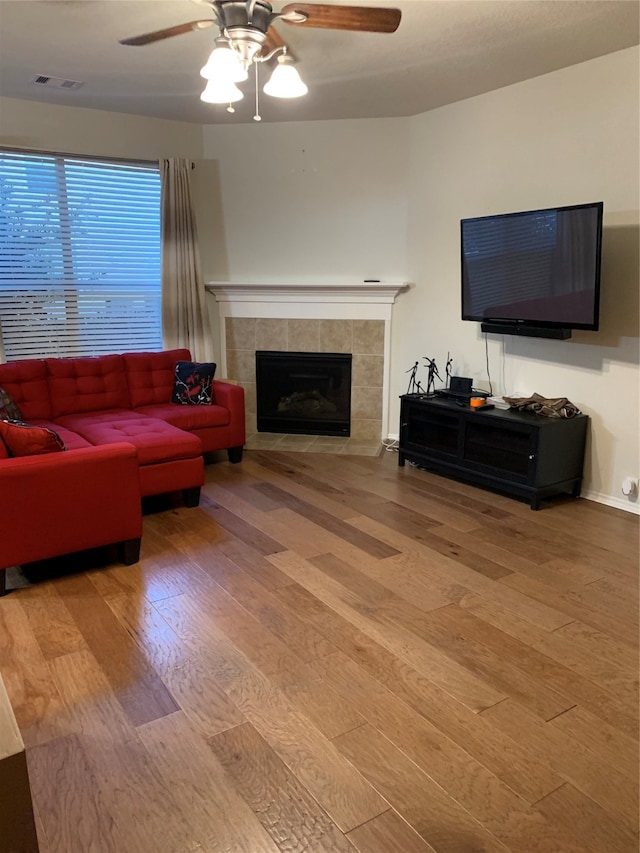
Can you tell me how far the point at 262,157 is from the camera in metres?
5.32

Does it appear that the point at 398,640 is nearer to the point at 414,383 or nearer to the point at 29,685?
the point at 29,685

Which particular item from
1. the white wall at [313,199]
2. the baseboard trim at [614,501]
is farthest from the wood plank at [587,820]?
the white wall at [313,199]

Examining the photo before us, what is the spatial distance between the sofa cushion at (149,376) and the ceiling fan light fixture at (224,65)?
263 cm

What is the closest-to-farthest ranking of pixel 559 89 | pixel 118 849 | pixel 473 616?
pixel 118 849
pixel 473 616
pixel 559 89

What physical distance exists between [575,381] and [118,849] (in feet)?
11.7

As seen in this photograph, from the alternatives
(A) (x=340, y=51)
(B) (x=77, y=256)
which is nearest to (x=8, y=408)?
(B) (x=77, y=256)

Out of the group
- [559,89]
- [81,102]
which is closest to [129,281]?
[81,102]

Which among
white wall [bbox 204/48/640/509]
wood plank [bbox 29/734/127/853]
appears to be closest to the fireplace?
white wall [bbox 204/48/640/509]

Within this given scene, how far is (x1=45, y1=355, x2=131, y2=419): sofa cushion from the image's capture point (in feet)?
14.8

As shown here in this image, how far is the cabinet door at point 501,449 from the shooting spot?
383 centimetres

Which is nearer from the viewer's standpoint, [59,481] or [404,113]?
[59,481]

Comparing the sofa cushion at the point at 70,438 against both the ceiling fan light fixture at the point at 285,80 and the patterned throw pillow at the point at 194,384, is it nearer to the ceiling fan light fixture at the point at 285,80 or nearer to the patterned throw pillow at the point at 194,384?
the patterned throw pillow at the point at 194,384

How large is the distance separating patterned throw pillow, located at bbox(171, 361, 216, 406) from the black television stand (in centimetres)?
157

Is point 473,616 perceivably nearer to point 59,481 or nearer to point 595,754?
point 595,754
